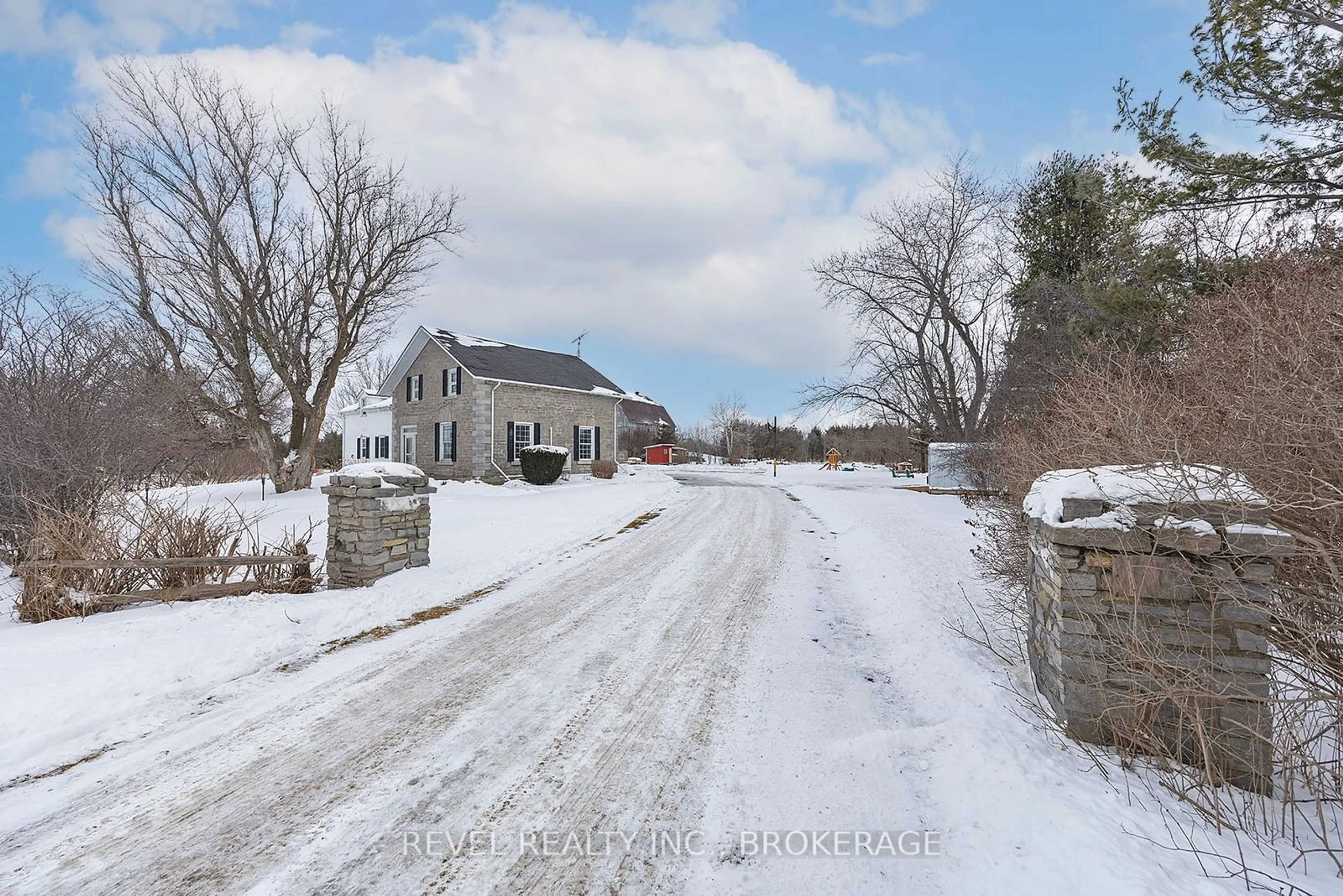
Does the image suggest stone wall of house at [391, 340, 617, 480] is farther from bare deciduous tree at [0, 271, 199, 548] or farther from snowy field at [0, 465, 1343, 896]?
snowy field at [0, 465, 1343, 896]

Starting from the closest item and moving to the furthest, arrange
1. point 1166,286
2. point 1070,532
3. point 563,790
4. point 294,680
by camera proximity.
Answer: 1. point 563,790
2. point 1070,532
3. point 294,680
4. point 1166,286

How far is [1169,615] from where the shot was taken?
2.52m

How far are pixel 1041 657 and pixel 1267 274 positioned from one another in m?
5.38

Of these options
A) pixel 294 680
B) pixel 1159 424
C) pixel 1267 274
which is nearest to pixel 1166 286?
pixel 1267 274

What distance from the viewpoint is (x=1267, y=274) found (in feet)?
18.2

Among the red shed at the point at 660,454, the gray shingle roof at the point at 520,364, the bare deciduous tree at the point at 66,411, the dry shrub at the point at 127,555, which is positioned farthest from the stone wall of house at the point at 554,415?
the red shed at the point at 660,454

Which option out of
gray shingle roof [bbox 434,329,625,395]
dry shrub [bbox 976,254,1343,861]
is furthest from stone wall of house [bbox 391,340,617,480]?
dry shrub [bbox 976,254,1343,861]

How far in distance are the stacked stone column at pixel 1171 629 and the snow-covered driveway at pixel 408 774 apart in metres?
1.93

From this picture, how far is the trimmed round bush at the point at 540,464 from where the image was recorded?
61.9 ft

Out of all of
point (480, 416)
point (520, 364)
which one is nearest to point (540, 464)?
point (480, 416)

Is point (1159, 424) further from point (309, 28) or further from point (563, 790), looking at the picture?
point (309, 28)

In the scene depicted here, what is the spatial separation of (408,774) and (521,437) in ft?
60.6

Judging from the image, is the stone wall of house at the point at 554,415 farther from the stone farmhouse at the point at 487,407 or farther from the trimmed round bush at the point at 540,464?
the trimmed round bush at the point at 540,464

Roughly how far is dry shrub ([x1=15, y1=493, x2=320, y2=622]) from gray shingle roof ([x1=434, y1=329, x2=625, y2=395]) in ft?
46.5
